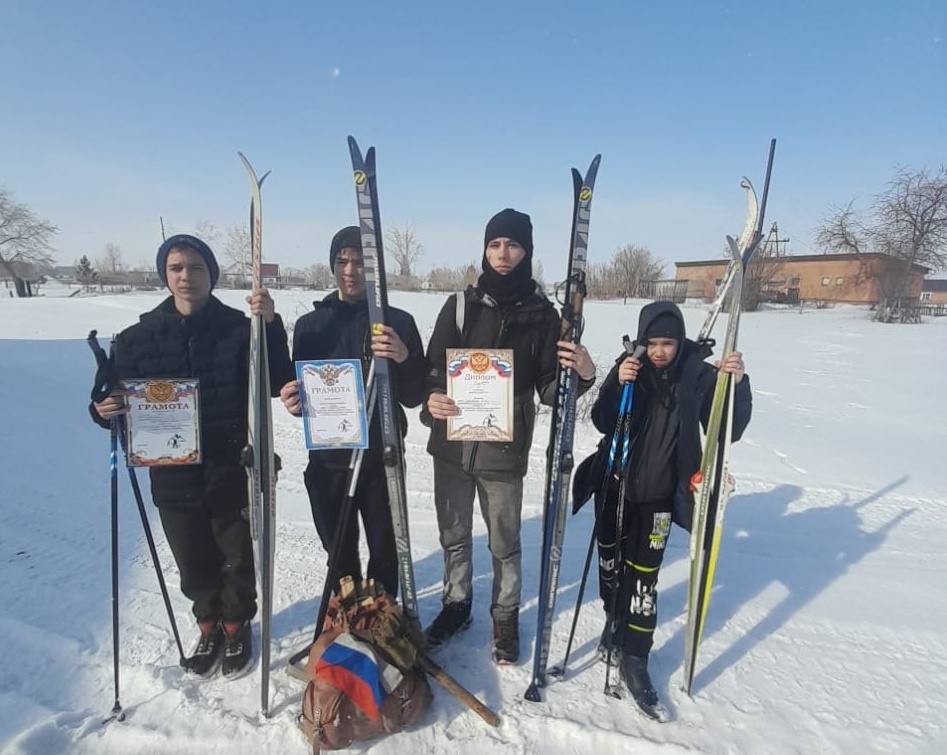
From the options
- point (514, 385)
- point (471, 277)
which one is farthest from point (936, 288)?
point (514, 385)

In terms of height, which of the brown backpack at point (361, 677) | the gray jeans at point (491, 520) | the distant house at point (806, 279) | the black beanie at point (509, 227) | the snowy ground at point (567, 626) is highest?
the distant house at point (806, 279)

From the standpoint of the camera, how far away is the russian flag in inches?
83.7

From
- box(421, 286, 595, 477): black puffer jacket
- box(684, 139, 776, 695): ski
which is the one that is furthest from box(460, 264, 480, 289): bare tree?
box(684, 139, 776, 695): ski

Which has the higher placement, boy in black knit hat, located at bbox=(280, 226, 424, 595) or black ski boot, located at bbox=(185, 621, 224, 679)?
boy in black knit hat, located at bbox=(280, 226, 424, 595)

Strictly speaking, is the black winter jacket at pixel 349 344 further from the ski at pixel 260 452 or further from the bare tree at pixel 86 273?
the bare tree at pixel 86 273

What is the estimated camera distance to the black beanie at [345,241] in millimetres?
2508

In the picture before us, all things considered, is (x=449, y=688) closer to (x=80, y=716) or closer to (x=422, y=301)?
(x=80, y=716)

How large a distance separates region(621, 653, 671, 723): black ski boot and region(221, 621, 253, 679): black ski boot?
2084 mm

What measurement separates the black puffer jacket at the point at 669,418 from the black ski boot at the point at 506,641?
105 cm

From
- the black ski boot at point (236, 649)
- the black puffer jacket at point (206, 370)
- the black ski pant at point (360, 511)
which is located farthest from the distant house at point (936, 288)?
the black ski boot at point (236, 649)

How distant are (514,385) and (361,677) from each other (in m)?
1.52

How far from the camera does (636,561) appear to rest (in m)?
2.55

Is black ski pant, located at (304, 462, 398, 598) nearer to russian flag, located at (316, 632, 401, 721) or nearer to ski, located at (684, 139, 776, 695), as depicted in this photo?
russian flag, located at (316, 632, 401, 721)

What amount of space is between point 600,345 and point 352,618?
14149 mm
